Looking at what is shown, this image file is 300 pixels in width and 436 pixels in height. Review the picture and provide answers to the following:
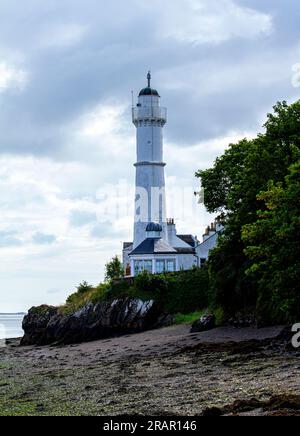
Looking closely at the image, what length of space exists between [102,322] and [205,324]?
1336 cm

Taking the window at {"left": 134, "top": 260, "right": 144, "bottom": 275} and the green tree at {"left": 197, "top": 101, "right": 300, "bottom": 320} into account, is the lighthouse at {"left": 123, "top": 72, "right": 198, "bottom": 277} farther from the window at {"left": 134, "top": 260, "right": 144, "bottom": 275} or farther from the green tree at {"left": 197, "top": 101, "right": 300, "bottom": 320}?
the green tree at {"left": 197, "top": 101, "right": 300, "bottom": 320}

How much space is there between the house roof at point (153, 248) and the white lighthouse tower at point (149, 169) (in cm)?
373

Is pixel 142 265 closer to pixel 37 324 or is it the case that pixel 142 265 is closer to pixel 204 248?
pixel 204 248

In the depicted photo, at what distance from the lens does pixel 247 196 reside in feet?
123

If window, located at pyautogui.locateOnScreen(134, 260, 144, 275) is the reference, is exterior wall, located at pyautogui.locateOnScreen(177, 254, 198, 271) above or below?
above

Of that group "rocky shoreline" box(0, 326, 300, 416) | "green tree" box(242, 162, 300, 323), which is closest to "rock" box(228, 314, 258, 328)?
"rocky shoreline" box(0, 326, 300, 416)

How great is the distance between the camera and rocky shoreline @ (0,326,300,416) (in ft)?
60.3

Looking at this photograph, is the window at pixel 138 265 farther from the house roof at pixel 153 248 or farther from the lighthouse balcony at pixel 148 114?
the lighthouse balcony at pixel 148 114

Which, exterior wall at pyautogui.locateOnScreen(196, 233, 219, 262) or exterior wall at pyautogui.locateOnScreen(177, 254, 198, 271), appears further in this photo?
exterior wall at pyautogui.locateOnScreen(196, 233, 219, 262)

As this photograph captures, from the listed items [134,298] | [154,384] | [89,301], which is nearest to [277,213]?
[154,384]

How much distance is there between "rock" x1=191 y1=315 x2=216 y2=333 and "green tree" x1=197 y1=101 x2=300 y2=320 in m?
0.92
